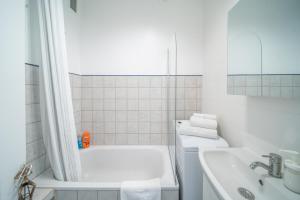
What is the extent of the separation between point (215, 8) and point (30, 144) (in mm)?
2419

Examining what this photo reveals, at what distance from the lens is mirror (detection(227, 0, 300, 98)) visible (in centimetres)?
73

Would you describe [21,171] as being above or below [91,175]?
above

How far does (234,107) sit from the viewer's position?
1354 millimetres

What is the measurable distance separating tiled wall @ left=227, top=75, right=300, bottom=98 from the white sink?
1.42ft

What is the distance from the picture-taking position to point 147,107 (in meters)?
2.23

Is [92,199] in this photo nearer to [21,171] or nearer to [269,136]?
[21,171]

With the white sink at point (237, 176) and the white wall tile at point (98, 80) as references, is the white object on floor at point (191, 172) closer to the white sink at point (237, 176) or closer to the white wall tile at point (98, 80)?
the white sink at point (237, 176)

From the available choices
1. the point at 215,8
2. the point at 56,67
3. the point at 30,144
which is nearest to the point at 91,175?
the point at 30,144

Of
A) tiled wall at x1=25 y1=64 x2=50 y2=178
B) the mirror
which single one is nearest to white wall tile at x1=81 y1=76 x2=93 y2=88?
tiled wall at x1=25 y1=64 x2=50 y2=178

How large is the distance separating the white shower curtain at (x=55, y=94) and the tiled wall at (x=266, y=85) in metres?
1.47

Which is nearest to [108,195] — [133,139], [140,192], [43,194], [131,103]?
[140,192]

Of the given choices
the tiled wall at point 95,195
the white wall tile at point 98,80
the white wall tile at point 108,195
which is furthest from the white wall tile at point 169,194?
the white wall tile at point 98,80

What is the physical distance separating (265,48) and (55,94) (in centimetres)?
161

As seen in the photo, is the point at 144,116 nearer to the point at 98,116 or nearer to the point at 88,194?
the point at 98,116
